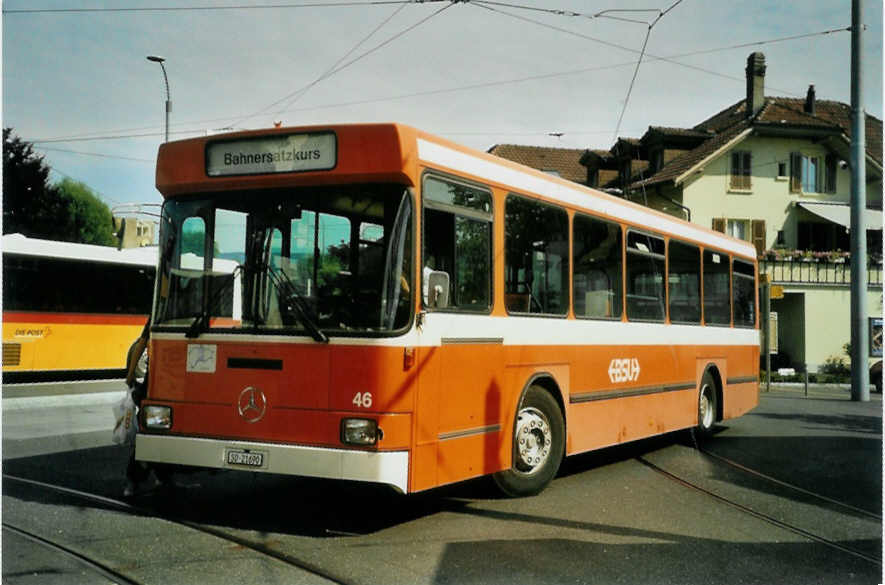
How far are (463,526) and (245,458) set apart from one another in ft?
5.48

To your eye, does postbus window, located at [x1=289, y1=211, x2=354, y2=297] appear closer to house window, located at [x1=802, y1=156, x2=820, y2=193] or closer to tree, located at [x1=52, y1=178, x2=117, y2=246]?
house window, located at [x1=802, y1=156, x2=820, y2=193]

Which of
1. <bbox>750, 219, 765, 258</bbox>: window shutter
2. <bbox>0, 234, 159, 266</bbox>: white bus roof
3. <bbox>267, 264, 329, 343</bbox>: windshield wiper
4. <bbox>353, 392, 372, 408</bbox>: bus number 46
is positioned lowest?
<bbox>353, 392, 372, 408</bbox>: bus number 46

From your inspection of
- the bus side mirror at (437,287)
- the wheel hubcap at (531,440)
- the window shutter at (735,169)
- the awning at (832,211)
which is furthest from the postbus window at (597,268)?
the window shutter at (735,169)

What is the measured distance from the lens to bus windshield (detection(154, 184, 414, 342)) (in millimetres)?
6781

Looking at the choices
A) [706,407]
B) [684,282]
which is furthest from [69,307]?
[684,282]

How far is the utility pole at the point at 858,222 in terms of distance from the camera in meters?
21.4

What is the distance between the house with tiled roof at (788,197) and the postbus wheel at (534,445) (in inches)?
1352

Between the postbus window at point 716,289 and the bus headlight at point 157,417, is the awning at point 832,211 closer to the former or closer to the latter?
the postbus window at point 716,289

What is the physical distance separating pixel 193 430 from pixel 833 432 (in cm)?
1083

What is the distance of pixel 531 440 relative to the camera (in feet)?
27.8

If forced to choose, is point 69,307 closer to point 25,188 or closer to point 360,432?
point 360,432

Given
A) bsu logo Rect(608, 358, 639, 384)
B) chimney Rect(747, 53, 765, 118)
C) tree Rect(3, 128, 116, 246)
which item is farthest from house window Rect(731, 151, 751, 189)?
bsu logo Rect(608, 358, 639, 384)

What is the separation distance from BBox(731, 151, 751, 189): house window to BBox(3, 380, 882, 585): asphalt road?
3455cm

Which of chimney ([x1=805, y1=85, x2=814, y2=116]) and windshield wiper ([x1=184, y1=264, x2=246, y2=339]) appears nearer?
windshield wiper ([x1=184, y1=264, x2=246, y2=339])
